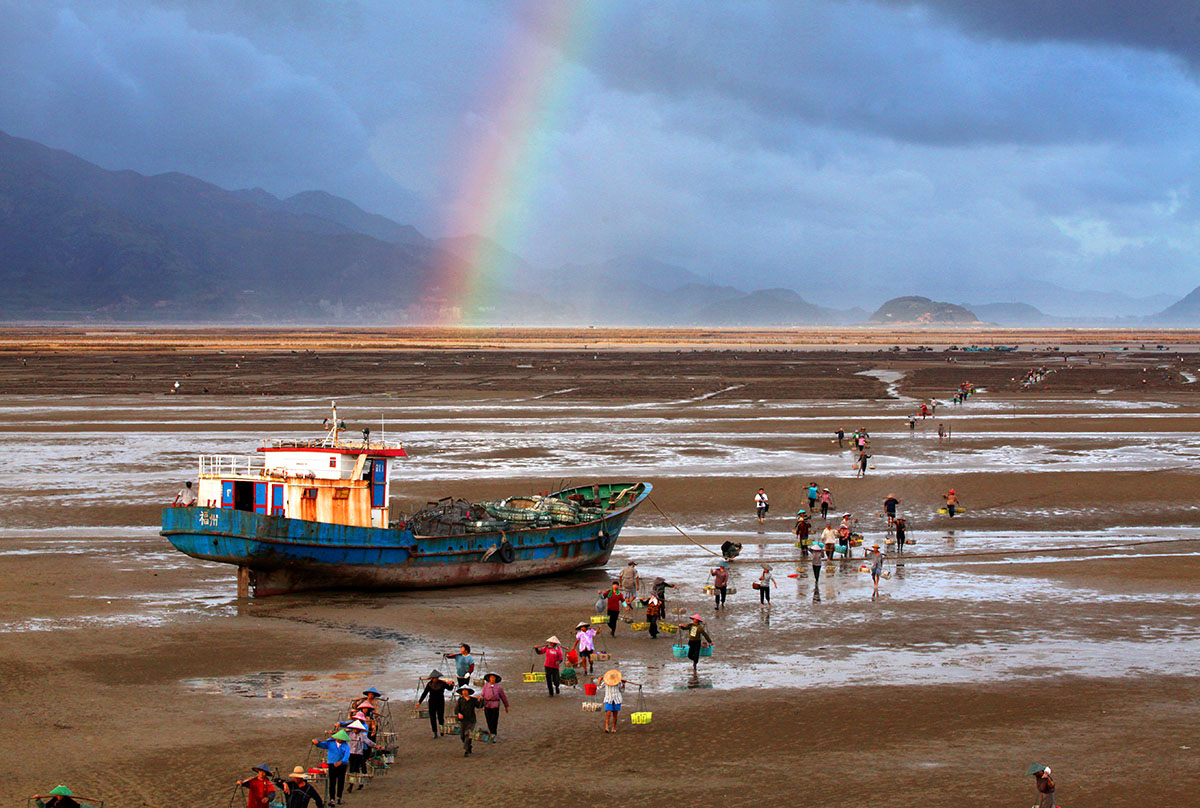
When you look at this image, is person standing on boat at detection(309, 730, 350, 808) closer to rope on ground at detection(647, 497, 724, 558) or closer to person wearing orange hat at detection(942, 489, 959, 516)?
rope on ground at detection(647, 497, 724, 558)

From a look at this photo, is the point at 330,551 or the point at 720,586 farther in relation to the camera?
the point at 330,551

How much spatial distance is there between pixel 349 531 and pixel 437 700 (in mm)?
10786

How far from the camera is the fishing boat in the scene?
27.6m

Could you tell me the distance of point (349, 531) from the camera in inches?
1101

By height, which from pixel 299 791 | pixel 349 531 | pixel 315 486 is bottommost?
pixel 299 791

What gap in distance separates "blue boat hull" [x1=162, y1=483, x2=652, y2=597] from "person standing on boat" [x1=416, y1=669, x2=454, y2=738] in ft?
33.1

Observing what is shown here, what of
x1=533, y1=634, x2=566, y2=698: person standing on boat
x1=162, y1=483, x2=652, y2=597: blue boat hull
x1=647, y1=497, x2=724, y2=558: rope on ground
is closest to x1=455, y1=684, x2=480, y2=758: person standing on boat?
x1=533, y1=634, x2=566, y2=698: person standing on boat

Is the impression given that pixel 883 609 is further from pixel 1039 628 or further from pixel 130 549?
pixel 130 549

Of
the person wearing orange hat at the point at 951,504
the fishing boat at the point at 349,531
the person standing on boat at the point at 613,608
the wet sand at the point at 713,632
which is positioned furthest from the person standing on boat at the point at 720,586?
the person wearing orange hat at the point at 951,504

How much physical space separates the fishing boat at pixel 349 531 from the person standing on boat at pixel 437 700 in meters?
10.2

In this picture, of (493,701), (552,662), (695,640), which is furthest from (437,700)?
(695,640)

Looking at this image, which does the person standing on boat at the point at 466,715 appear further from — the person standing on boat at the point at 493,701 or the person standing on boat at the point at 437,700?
the person standing on boat at the point at 437,700

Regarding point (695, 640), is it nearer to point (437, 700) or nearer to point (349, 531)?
point (437, 700)

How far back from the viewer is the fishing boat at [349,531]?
90.7 feet
